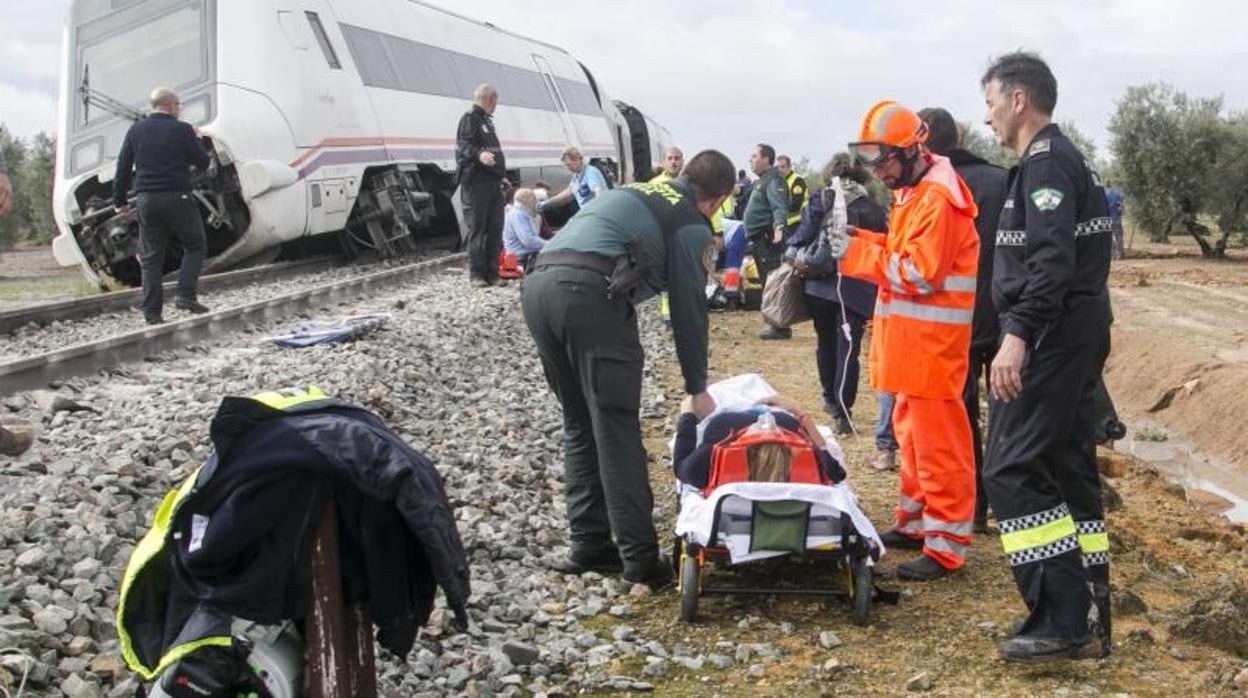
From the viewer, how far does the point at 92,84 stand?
48.5 ft

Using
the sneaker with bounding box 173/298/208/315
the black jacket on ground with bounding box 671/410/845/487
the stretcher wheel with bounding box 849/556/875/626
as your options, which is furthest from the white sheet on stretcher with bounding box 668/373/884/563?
the sneaker with bounding box 173/298/208/315

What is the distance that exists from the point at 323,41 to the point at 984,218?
11.7 metres

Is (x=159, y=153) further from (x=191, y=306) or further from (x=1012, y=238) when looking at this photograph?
(x=1012, y=238)

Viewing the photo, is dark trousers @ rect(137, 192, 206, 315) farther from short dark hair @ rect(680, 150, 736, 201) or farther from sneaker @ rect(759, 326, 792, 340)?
short dark hair @ rect(680, 150, 736, 201)

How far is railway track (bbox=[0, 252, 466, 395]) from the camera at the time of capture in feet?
24.7

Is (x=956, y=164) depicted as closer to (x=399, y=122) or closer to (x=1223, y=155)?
(x=399, y=122)

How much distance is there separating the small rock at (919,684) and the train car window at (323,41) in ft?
42.5

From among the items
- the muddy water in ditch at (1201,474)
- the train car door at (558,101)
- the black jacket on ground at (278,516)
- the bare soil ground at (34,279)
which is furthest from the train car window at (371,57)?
the black jacket on ground at (278,516)

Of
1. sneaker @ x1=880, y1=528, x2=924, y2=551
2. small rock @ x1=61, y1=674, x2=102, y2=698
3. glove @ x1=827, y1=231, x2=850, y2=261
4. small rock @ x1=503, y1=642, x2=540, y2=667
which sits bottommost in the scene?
small rock @ x1=503, y1=642, x2=540, y2=667

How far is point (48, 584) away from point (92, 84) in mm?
11896

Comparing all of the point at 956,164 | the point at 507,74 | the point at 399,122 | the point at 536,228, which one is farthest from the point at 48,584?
the point at 507,74

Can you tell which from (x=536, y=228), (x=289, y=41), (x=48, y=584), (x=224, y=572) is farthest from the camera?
(x=289, y=41)

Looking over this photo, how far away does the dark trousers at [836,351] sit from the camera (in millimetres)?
8384

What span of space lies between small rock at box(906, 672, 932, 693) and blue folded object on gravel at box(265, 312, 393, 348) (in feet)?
20.6
